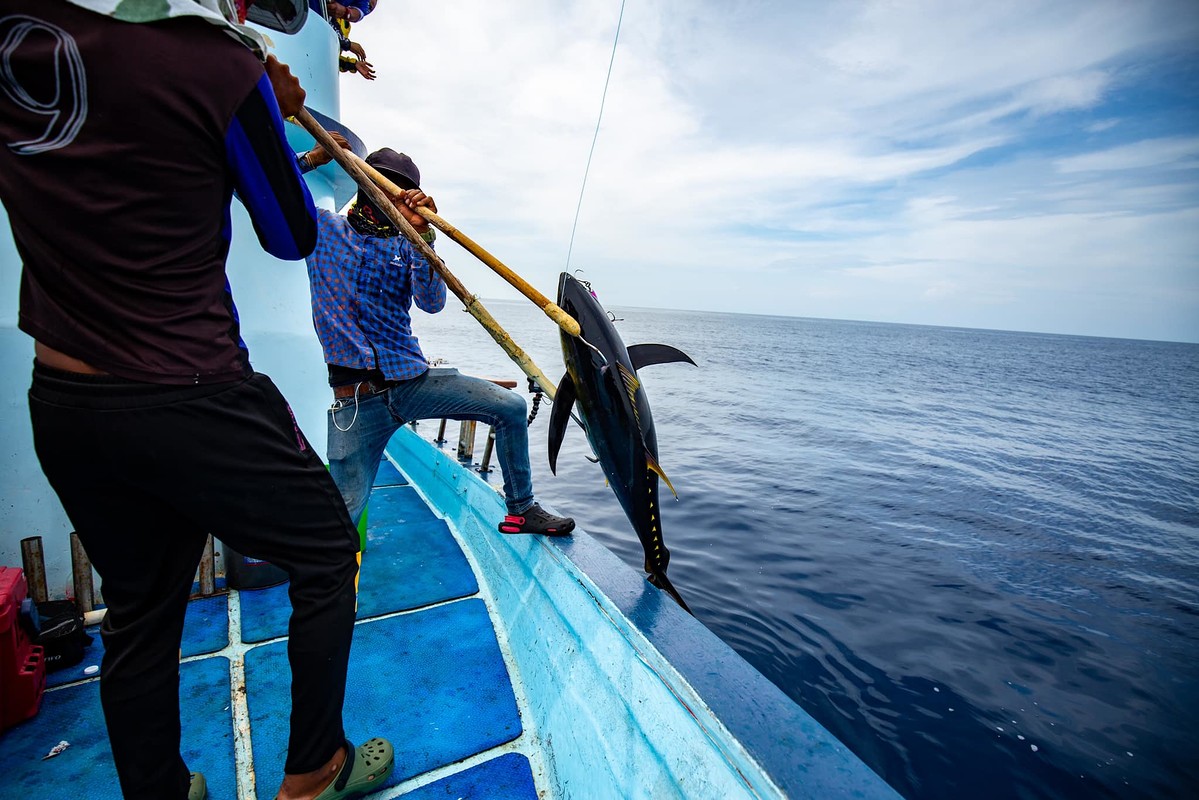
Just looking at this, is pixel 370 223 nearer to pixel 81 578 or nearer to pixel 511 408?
pixel 511 408

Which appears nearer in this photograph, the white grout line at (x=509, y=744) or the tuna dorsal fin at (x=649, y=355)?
the white grout line at (x=509, y=744)

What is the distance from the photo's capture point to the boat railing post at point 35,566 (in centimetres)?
279

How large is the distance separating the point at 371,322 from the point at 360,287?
191 millimetres

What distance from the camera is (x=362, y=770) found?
200cm

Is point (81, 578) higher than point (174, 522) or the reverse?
the reverse

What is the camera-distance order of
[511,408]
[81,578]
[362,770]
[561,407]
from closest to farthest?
1. [362,770]
2. [81,578]
3. [511,408]
4. [561,407]

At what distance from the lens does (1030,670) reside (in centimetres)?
551

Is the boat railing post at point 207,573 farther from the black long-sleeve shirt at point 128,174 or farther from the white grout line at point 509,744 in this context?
the black long-sleeve shirt at point 128,174

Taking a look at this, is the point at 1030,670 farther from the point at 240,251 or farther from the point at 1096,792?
the point at 240,251

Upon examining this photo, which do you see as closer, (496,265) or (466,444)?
(496,265)

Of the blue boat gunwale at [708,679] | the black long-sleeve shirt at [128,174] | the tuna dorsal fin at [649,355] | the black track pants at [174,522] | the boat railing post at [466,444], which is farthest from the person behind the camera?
A: the boat railing post at [466,444]

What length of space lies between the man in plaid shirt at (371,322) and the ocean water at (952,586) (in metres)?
4.36

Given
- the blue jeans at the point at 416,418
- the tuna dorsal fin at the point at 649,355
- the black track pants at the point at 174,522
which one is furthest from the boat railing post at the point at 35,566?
the tuna dorsal fin at the point at 649,355

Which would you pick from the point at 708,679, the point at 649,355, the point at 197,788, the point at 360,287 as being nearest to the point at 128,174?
the point at 360,287
